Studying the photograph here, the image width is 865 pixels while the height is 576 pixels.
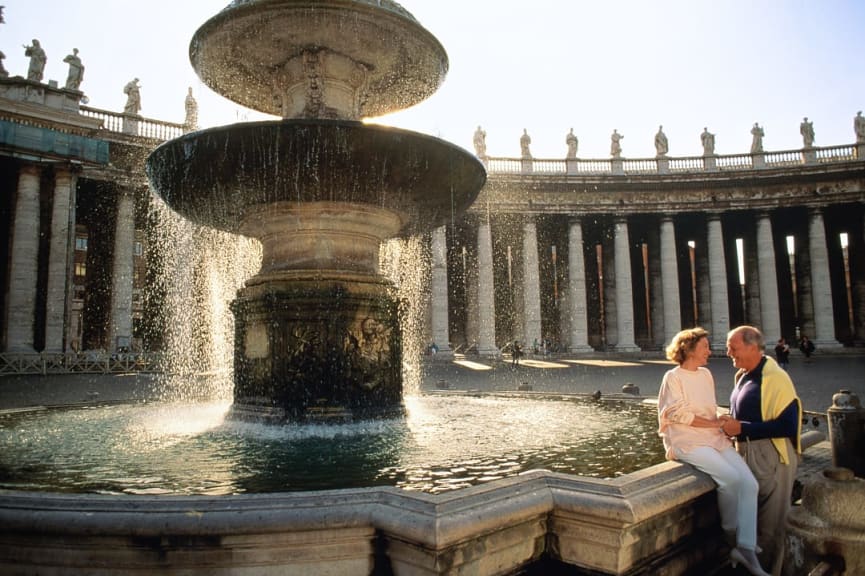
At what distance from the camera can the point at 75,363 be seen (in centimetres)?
2608

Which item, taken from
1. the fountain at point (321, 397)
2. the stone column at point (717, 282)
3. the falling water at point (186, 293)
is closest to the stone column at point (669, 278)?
the stone column at point (717, 282)

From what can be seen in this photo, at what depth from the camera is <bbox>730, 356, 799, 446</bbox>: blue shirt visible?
420cm

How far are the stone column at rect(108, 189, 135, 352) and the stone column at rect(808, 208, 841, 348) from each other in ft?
126

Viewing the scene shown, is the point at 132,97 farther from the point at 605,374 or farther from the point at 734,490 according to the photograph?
the point at 734,490

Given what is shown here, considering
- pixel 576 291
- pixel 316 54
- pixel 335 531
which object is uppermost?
pixel 316 54

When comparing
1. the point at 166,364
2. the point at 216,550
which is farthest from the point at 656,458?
the point at 166,364

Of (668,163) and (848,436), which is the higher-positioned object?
(668,163)

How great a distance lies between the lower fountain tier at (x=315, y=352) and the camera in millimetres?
7230

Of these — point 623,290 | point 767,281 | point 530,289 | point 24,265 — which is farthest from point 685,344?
point 767,281

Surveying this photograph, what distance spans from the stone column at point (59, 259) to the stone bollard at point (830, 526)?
30.2 meters

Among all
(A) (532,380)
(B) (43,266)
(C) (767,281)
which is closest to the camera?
(A) (532,380)

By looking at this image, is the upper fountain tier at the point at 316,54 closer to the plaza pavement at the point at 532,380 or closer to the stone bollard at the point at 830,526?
the stone bollard at the point at 830,526

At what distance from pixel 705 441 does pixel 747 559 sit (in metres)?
0.77

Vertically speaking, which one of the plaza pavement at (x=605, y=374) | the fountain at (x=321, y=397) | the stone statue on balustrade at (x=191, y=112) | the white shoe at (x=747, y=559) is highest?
the stone statue on balustrade at (x=191, y=112)
